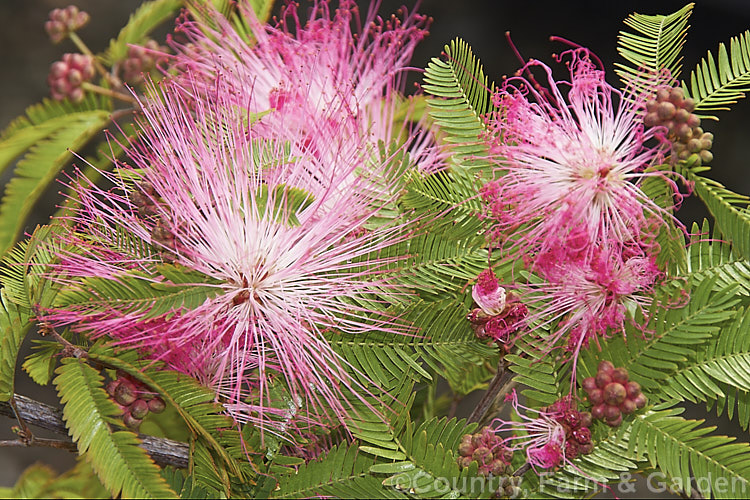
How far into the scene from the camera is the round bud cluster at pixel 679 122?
1.92 ft

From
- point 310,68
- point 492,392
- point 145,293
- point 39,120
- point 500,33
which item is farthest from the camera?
point 500,33

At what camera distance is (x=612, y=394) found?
586 mm

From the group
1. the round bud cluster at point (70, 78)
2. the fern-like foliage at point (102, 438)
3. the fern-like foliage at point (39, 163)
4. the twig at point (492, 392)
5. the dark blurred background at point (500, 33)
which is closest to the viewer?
the fern-like foliage at point (102, 438)

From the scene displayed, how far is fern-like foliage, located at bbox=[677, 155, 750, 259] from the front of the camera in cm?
59

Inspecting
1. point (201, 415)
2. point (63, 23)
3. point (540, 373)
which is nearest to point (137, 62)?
point (63, 23)

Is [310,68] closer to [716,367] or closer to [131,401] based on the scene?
[131,401]

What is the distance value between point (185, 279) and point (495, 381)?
0.31 meters

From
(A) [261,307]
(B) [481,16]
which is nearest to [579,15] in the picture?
(B) [481,16]

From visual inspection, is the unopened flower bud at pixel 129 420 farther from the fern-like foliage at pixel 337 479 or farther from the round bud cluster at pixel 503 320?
the round bud cluster at pixel 503 320

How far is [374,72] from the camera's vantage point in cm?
89

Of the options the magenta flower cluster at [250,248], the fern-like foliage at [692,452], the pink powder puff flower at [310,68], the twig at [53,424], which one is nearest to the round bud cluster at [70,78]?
the pink powder puff flower at [310,68]

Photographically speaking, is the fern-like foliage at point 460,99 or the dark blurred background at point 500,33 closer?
the fern-like foliage at point 460,99

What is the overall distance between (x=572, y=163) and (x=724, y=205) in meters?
0.13

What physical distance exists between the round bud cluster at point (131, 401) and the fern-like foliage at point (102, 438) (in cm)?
2
